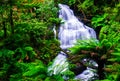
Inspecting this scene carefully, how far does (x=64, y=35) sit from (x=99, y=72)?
6507 millimetres

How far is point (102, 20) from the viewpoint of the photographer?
1409 cm

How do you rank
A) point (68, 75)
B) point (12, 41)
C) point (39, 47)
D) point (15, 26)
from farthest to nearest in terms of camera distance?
point (39, 47) < point (15, 26) < point (12, 41) < point (68, 75)

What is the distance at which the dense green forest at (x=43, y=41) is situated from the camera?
6680 millimetres

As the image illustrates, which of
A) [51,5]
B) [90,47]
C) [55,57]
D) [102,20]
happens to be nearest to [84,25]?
[102,20]

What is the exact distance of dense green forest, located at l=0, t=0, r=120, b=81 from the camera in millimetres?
6680

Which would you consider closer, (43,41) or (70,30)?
(43,41)

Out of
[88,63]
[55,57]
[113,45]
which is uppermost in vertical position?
[113,45]

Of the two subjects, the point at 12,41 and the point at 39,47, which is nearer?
the point at 12,41

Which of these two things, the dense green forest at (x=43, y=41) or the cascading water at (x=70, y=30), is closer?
the dense green forest at (x=43, y=41)

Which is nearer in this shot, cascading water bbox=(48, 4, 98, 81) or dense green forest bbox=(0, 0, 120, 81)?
dense green forest bbox=(0, 0, 120, 81)

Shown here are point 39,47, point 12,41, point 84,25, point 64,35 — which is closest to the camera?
point 12,41

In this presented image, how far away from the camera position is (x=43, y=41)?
11.8m

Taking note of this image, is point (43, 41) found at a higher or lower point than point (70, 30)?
lower

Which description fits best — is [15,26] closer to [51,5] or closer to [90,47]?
[90,47]
